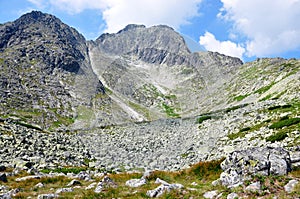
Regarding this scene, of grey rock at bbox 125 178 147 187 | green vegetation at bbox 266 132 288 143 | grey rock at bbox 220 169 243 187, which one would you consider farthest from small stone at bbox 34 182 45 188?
green vegetation at bbox 266 132 288 143

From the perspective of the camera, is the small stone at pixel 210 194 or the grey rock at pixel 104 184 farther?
the grey rock at pixel 104 184

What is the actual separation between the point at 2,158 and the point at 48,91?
492 ft

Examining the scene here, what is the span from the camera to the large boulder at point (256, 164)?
15671 mm

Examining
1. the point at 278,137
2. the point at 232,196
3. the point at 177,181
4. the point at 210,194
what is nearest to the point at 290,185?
the point at 232,196

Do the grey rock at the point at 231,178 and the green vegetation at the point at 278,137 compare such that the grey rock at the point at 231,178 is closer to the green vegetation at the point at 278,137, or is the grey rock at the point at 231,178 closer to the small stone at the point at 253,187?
the small stone at the point at 253,187

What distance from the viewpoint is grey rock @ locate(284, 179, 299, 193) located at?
13.0 meters

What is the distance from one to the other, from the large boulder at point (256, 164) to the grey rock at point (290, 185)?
1.93 meters

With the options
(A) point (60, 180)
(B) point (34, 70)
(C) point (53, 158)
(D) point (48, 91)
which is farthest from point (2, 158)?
(B) point (34, 70)

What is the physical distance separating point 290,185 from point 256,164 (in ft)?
8.86

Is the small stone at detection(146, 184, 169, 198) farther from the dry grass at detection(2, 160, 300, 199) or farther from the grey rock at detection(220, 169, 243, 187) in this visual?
the grey rock at detection(220, 169, 243, 187)

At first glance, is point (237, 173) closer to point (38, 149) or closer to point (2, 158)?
point (2, 158)

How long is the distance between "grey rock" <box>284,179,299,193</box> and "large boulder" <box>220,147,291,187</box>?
193 centimetres

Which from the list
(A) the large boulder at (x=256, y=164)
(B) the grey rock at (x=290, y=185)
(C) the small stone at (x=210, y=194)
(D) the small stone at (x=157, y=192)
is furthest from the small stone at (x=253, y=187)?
(D) the small stone at (x=157, y=192)

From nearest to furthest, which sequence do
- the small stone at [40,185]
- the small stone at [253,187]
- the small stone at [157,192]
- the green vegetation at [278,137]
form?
the small stone at [253,187]
the small stone at [157,192]
the small stone at [40,185]
the green vegetation at [278,137]
